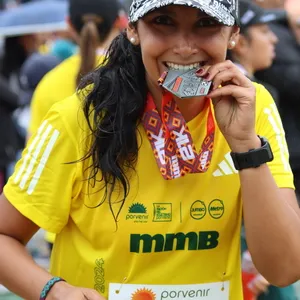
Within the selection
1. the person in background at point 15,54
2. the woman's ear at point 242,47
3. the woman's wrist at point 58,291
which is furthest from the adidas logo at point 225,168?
the person in background at point 15,54

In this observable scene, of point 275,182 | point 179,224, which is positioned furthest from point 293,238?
point 179,224

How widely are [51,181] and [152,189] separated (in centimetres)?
31

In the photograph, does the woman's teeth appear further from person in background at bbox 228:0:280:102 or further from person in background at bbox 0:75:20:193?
person in background at bbox 0:75:20:193

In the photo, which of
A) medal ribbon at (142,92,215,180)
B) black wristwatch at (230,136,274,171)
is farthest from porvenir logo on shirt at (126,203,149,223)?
black wristwatch at (230,136,274,171)

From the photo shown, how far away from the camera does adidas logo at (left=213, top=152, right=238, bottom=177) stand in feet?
9.16

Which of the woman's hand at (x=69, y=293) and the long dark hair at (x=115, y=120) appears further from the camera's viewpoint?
the long dark hair at (x=115, y=120)

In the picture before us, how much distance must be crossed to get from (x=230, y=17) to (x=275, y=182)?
0.51m

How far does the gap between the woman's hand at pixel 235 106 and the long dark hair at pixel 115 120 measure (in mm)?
274

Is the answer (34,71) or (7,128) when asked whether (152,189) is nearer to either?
(34,71)

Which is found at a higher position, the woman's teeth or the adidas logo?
the woman's teeth

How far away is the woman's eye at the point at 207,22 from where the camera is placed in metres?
2.64

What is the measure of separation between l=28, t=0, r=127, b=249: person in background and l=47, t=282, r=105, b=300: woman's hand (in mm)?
2023

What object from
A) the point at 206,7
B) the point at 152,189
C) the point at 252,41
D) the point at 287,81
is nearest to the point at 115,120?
the point at 152,189

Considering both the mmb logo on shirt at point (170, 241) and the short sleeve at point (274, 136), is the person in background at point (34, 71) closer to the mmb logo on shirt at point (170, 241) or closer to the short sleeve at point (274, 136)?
the short sleeve at point (274, 136)
